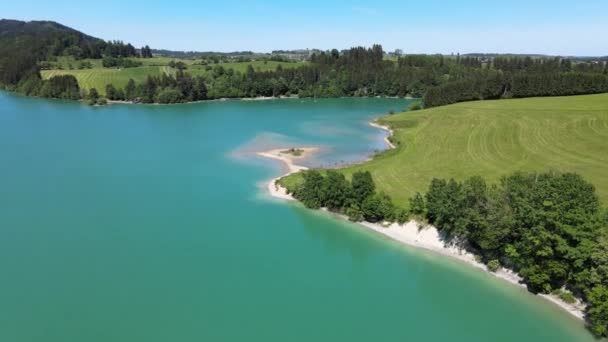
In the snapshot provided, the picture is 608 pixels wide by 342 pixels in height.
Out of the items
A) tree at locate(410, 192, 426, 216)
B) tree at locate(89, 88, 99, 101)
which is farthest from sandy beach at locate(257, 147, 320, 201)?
tree at locate(89, 88, 99, 101)

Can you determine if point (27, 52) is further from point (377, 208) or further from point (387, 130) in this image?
point (377, 208)

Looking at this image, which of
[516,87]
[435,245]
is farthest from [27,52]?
[435,245]

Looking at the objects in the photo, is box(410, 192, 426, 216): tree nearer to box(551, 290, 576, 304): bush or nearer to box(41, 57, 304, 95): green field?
box(551, 290, 576, 304): bush

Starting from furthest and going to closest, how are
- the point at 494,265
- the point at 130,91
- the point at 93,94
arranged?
the point at 130,91 < the point at 93,94 < the point at 494,265

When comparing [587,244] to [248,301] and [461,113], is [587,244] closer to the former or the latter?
[248,301]

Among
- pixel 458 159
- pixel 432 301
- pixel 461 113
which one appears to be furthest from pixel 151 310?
pixel 461 113

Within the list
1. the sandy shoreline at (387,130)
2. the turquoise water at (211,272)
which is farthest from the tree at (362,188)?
the sandy shoreline at (387,130)
